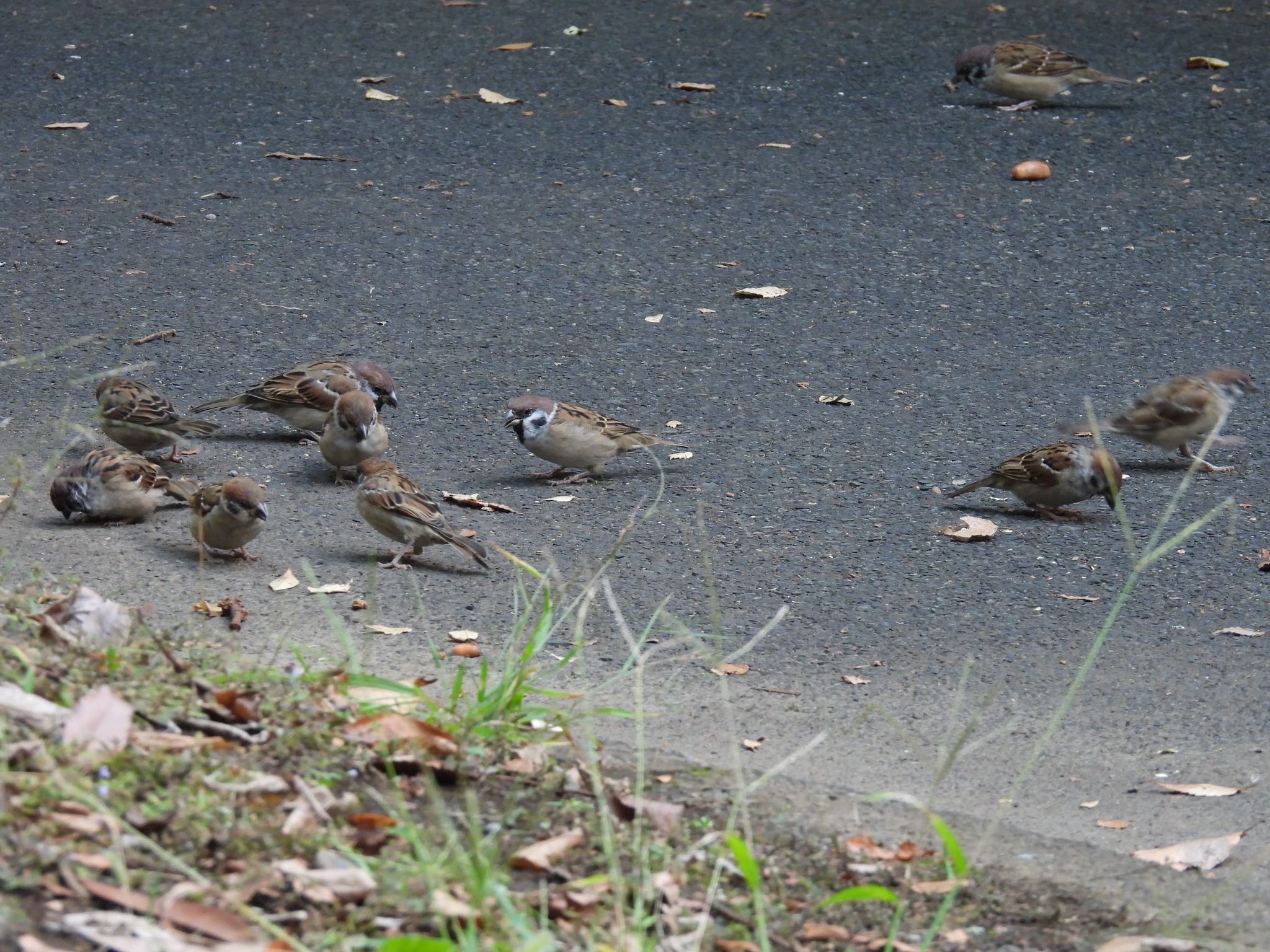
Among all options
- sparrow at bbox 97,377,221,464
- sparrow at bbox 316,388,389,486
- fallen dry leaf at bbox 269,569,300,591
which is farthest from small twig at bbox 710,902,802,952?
sparrow at bbox 97,377,221,464

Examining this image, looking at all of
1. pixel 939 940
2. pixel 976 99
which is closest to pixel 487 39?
pixel 976 99

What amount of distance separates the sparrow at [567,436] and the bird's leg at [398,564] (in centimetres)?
99

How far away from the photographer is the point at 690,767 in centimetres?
445

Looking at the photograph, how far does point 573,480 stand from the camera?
7684mm

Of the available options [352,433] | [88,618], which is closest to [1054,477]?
[352,433]

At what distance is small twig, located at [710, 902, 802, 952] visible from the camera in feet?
11.4

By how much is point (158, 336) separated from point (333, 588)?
3234 mm

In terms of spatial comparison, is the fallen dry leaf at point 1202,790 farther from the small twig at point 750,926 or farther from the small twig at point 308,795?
the small twig at point 308,795

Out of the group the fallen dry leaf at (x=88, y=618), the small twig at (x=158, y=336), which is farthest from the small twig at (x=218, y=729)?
the small twig at (x=158, y=336)

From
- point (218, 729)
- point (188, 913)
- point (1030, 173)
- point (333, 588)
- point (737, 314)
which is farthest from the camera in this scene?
point (1030, 173)

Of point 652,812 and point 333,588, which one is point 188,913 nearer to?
point 652,812

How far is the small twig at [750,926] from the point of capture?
3.46 m

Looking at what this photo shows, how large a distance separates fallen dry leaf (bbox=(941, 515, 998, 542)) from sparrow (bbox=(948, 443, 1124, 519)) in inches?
8.5

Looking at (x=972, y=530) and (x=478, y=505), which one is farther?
(x=478, y=505)
